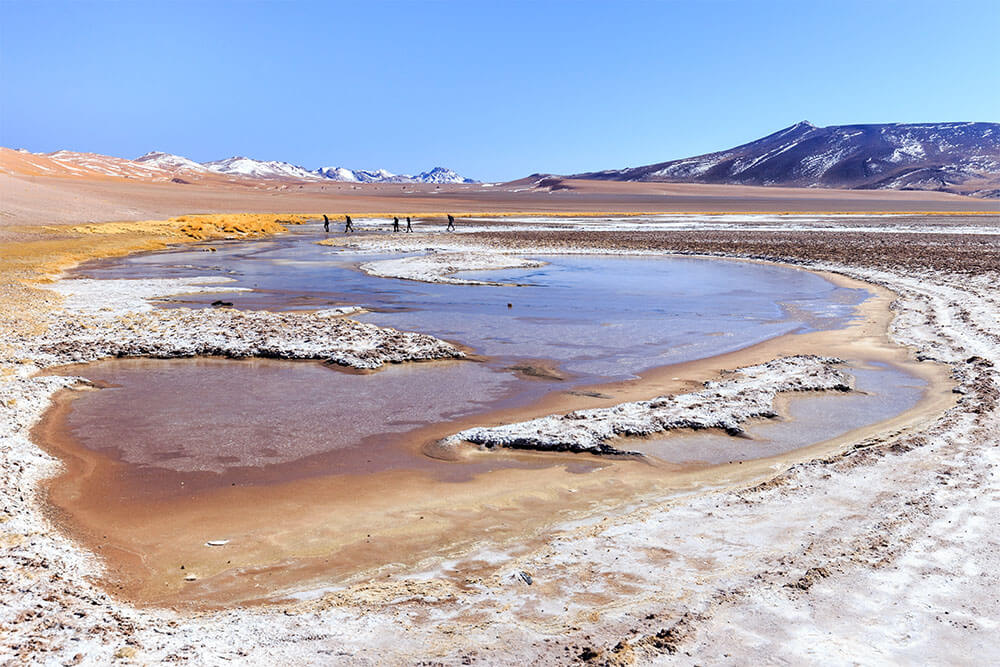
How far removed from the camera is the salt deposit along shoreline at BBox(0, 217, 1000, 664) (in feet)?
12.0

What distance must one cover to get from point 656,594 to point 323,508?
8.84 feet

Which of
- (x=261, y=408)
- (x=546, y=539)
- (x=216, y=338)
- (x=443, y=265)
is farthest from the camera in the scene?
(x=443, y=265)

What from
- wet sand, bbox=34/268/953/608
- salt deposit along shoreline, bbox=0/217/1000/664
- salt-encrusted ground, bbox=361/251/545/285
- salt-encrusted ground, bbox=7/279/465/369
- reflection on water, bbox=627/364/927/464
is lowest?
wet sand, bbox=34/268/953/608

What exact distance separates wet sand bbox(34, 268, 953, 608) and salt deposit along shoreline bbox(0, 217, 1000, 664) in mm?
238

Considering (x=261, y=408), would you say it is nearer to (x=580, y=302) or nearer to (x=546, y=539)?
(x=546, y=539)

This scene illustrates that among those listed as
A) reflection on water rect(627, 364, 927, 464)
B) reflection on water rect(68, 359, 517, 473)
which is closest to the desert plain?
reflection on water rect(627, 364, 927, 464)

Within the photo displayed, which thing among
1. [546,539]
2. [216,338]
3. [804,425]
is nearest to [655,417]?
[804,425]

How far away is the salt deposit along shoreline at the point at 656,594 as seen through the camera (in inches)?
143

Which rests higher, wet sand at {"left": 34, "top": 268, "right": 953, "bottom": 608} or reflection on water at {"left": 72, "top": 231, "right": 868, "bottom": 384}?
reflection on water at {"left": 72, "top": 231, "right": 868, "bottom": 384}

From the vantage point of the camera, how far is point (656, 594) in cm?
418

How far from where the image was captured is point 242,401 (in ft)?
28.3

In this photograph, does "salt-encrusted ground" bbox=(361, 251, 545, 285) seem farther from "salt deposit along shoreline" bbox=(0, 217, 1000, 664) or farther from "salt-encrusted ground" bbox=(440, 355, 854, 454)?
"salt deposit along shoreline" bbox=(0, 217, 1000, 664)

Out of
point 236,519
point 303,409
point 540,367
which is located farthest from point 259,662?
point 540,367

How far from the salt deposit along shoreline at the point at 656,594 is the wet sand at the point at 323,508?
0.24 metres
